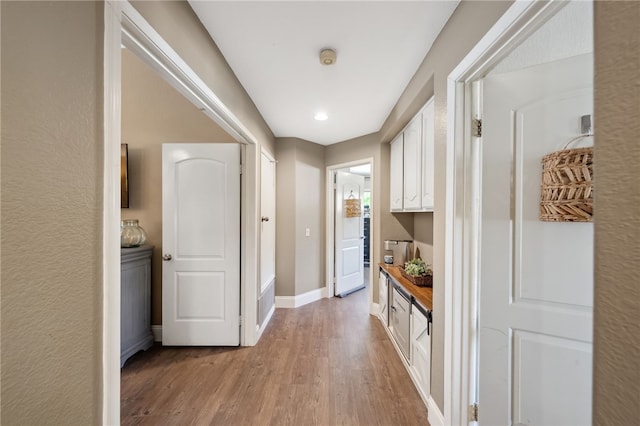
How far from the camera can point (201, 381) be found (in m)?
2.02

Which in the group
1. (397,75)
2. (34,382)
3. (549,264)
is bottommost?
(34,382)

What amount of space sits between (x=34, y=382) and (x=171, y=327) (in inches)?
84.7

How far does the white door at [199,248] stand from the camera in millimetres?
2508

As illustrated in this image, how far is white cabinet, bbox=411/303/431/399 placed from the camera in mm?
1737

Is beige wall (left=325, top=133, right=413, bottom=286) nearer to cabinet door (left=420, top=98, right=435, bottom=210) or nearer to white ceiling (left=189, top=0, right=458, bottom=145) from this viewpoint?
white ceiling (left=189, top=0, right=458, bottom=145)

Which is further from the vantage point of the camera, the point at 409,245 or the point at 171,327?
the point at 409,245

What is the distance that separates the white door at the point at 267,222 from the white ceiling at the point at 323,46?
80 cm

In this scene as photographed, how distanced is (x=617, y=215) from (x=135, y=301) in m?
3.10

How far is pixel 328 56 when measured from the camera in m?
1.74

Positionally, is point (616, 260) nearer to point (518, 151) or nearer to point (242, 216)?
point (518, 151)

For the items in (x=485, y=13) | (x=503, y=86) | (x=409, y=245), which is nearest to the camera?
(x=485, y=13)

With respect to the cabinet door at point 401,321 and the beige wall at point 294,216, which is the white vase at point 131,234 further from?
the cabinet door at point 401,321

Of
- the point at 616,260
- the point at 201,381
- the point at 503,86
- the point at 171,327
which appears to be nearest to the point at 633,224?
the point at 616,260

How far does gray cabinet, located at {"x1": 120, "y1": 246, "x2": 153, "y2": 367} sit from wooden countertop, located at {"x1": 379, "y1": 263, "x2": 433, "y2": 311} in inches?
95.5
